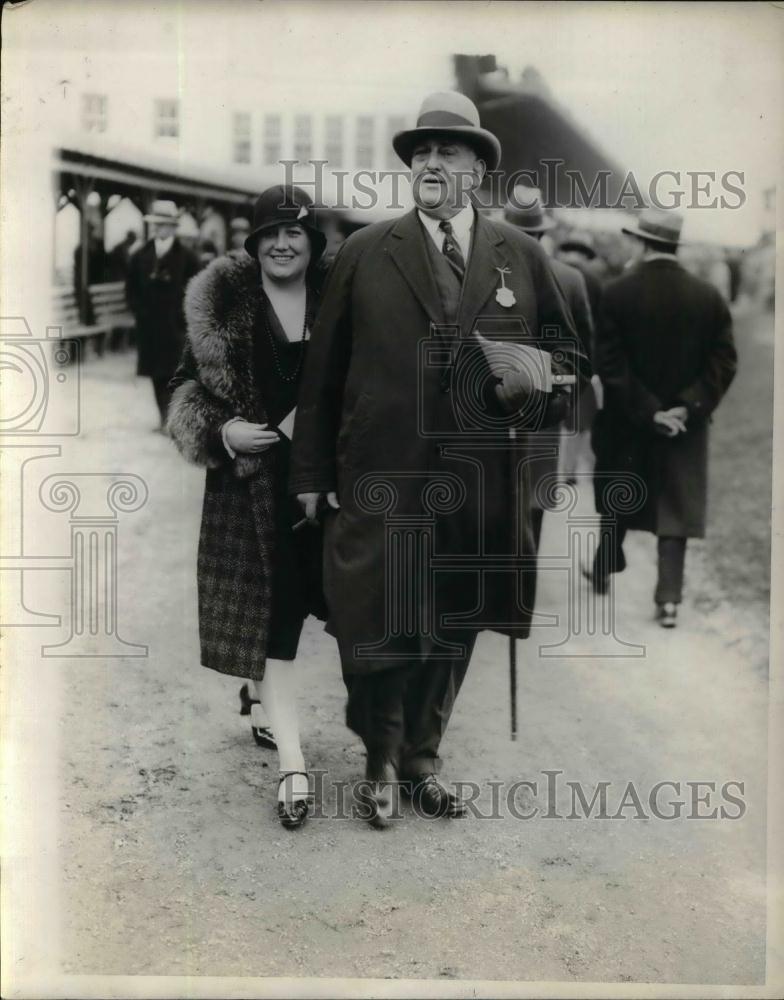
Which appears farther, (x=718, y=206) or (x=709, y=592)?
(x=709, y=592)

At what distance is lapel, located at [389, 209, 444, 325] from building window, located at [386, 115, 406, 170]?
0.88 ft

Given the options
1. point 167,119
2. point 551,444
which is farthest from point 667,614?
point 167,119

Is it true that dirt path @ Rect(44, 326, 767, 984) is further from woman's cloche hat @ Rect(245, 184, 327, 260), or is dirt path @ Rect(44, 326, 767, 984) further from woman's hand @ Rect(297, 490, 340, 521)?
woman's cloche hat @ Rect(245, 184, 327, 260)

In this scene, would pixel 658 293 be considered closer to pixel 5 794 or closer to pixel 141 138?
pixel 141 138

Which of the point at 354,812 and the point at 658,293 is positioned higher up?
the point at 658,293

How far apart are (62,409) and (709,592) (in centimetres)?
234

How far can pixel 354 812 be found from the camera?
4680 millimetres

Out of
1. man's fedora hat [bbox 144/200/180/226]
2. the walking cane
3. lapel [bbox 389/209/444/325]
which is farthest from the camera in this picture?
man's fedora hat [bbox 144/200/180/226]

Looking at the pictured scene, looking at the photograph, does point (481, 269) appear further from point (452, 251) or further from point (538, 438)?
point (538, 438)

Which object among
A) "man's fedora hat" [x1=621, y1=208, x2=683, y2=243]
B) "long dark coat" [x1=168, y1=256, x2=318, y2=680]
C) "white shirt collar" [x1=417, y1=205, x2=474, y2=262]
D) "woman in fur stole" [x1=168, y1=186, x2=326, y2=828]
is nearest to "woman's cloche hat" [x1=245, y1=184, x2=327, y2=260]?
"woman in fur stole" [x1=168, y1=186, x2=326, y2=828]

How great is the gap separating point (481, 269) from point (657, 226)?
82cm

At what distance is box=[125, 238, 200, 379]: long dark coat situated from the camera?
495cm

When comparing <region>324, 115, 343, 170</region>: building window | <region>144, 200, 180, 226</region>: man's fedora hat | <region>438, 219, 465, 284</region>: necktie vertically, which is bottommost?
<region>438, 219, 465, 284</region>: necktie

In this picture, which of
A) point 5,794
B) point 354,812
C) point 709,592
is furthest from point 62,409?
point 709,592
